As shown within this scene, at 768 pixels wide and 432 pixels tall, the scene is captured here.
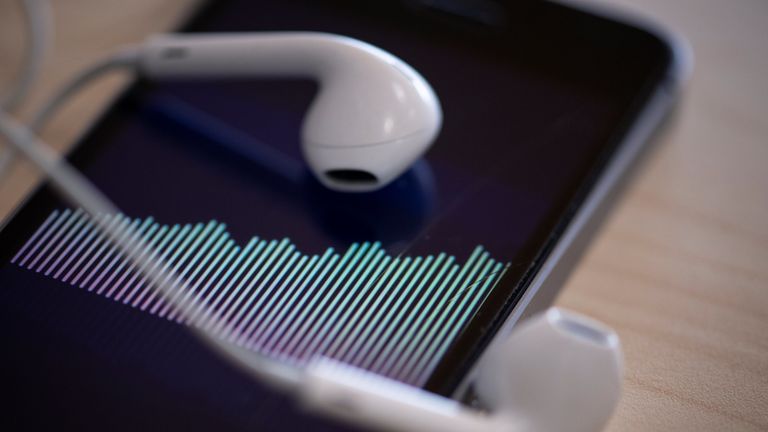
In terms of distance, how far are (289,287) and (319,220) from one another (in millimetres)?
46

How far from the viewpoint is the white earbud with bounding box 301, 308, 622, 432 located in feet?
0.82

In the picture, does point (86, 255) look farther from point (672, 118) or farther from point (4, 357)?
point (672, 118)

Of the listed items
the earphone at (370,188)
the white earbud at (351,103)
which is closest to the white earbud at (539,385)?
the earphone at (370,188)

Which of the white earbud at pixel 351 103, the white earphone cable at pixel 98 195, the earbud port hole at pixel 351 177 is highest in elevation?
the white earbud at pixel 351 103

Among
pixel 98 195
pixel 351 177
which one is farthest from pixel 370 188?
pixel 98 195

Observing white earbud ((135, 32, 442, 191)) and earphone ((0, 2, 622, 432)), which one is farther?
white earbud ((135, 32, 442, 191))

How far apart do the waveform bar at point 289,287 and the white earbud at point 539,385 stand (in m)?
0.06

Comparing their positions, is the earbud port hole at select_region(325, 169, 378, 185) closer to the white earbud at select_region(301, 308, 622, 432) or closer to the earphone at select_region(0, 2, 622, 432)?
the earphone at select_region(0, 2, 622, 432)

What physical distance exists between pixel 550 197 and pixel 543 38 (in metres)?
0.12

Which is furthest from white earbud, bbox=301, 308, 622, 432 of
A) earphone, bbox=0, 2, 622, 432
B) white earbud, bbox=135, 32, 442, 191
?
white earbud, bbox=135, 32, 442, 191

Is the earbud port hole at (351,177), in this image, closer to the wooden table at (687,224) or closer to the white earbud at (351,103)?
the white earbud at (351,103)

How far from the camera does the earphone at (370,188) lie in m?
0.25

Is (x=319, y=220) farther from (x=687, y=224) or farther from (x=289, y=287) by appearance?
(x=687, y=224)

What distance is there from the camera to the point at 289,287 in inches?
14.7
